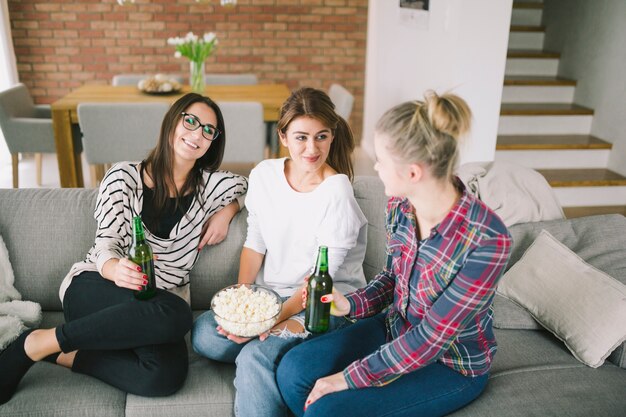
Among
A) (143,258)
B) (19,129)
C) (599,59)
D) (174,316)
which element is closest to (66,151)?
(19,129)

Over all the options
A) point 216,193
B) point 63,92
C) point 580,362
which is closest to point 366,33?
point 63,92

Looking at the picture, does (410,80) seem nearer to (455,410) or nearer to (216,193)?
(216,193)

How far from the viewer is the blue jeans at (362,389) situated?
4.44ft

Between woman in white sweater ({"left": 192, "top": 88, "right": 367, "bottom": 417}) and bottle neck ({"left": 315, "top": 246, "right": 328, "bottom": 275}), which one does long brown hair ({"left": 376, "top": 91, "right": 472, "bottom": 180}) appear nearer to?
bottle neck ({"left": 315, "top": 246, "right": 328, "bottom": 275})

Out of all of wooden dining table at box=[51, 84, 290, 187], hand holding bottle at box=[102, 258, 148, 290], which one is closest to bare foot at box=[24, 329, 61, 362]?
hand holding bottle at box=[102, 258, 148, 290]

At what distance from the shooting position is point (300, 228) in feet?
5.90

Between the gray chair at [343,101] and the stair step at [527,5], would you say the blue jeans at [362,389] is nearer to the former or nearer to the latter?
the gray chair at [343,101]

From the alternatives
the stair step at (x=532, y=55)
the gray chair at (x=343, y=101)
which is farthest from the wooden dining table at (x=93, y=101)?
the stair step at (x=532, y=55)

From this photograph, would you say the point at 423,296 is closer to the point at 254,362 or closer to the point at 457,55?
the point at 254,362

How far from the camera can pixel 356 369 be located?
1372 mm

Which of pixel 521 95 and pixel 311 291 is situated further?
pixel 521 95

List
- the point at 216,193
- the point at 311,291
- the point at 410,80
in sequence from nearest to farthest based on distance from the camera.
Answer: the point at 311,291 → the point at 216,193 → the point at 410,80

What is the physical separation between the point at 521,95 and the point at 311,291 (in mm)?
3454

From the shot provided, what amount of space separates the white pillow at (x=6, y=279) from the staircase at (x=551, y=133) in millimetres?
3010
